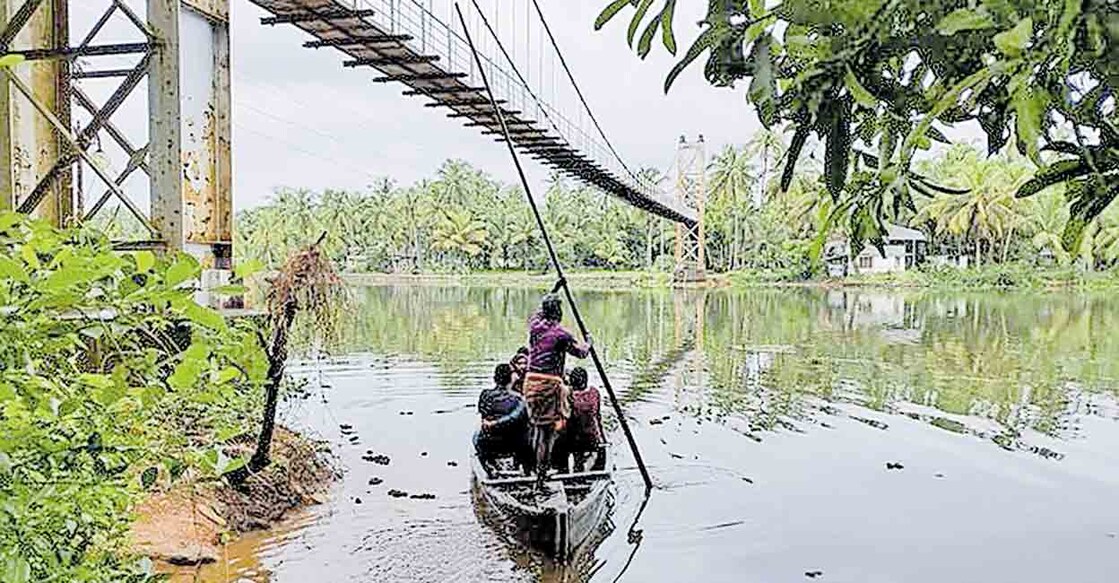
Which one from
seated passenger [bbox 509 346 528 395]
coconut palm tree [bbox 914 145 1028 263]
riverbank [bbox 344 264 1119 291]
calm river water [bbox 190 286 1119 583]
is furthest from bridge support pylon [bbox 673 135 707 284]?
seated passenger [bbox 509 346 528 395]

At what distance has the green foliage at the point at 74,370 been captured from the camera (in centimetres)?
99

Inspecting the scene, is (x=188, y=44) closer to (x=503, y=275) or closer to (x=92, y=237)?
(x=92, y=237)

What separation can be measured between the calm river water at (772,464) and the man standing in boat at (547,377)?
2.42 feet

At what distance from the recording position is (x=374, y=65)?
27.0 feet

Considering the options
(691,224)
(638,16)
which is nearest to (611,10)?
(638,16)

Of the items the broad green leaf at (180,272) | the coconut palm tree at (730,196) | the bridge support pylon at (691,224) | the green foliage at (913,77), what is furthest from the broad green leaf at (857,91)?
the coconut palm tree at (730,196)

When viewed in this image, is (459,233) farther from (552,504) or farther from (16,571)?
(16,571)

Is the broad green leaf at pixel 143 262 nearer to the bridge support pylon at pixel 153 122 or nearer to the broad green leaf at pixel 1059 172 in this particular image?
the broad green leaf at pixel 1059 172

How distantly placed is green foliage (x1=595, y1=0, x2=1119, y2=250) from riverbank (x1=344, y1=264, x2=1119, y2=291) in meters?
38.1

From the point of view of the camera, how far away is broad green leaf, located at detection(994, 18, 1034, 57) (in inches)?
23.3

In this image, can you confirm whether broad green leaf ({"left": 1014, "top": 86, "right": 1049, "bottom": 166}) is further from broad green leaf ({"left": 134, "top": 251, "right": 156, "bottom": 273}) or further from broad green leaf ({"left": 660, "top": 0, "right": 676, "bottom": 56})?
broad green leaf ({"left": 134, "top": 251, "right": 156, "bottom": 273})

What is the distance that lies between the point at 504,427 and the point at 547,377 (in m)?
0.55

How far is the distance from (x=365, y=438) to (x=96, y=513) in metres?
7.95

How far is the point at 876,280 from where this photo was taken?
42.8m
